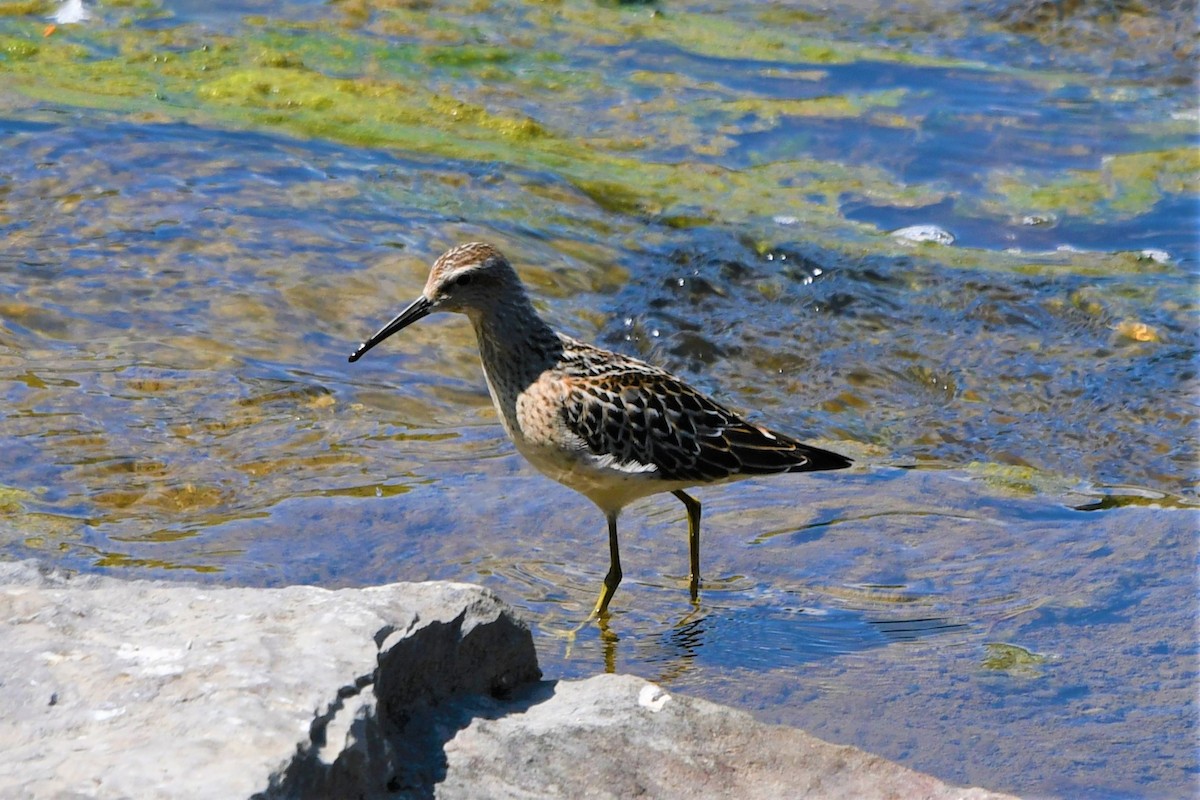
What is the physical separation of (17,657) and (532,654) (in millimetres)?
1356

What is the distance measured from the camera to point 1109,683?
17.6 feet

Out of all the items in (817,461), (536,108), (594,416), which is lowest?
(817,461)

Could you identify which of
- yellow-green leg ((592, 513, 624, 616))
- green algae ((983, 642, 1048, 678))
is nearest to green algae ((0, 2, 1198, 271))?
yellow-green leg ((592, 513, 624, 616))

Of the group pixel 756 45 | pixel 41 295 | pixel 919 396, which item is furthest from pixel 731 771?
pixel 756 45

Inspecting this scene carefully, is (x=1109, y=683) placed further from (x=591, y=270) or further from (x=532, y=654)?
(x=591, y=270)

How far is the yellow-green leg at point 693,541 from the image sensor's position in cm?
634

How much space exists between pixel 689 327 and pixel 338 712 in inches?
242

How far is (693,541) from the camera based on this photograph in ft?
20.9

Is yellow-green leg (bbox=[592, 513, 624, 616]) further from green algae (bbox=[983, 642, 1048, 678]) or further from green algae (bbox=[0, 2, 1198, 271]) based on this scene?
green algae (bbox=[0, 2, 1198, 271])

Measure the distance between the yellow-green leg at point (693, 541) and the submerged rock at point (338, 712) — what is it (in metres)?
2.12

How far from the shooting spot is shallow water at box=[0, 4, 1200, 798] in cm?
585

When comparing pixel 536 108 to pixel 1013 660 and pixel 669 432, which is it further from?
pixel 1013 660

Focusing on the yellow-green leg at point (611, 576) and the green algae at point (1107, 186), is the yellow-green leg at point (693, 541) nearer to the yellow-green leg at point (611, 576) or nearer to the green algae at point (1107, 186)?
the yellow-green leg at point (611, 576)

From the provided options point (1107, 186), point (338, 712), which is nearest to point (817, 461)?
point (338, 712)
